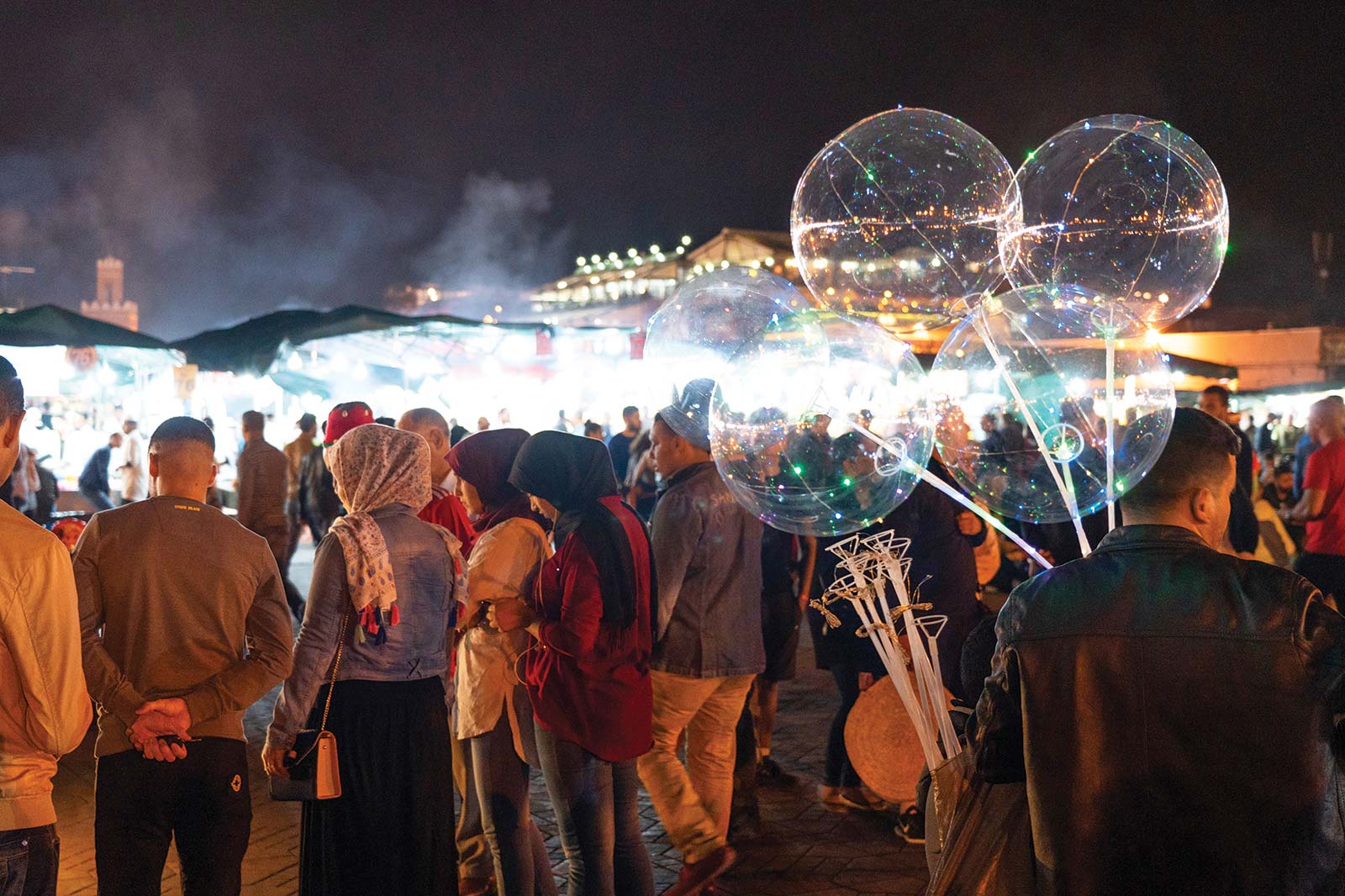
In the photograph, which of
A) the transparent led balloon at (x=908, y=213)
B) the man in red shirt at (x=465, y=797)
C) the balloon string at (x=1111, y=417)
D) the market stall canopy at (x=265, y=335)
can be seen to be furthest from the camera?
the market stall canopy at (x=265, y=335)

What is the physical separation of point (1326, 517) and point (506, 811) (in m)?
5.39

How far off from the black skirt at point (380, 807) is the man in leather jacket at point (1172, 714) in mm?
1935

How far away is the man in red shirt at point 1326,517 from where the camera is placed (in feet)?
21.1

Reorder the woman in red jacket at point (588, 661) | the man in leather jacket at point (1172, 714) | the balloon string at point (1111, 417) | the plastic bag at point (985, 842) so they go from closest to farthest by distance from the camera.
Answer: the man in leather jacket at point (1172, 714), the plastic bag at point (985, 842), the balloon string at point (1111, 417), the woman in red jacket at point (588, 661)

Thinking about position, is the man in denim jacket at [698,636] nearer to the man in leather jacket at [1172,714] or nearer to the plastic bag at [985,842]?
the plastic bag at [985,842]

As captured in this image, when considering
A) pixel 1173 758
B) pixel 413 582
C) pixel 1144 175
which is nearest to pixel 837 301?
pixel 1144 175

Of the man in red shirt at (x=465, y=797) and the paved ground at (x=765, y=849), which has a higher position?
the man in red shirt at (x=465, y=797)

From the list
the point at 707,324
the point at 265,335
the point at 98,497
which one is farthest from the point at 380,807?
the point at 98,497

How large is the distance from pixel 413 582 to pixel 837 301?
5.35 ft

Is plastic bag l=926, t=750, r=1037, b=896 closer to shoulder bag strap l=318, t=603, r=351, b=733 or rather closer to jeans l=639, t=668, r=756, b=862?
shoulder bag strap l=318, t=603, r=351, b=733

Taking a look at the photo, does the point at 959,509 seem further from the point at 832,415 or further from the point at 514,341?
the point at 514,341

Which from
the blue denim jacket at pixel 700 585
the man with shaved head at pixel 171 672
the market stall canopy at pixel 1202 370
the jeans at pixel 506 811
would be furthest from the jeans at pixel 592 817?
the market stall canopy at pixel 1202 370

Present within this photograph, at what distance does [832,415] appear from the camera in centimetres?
311

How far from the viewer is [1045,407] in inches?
104
